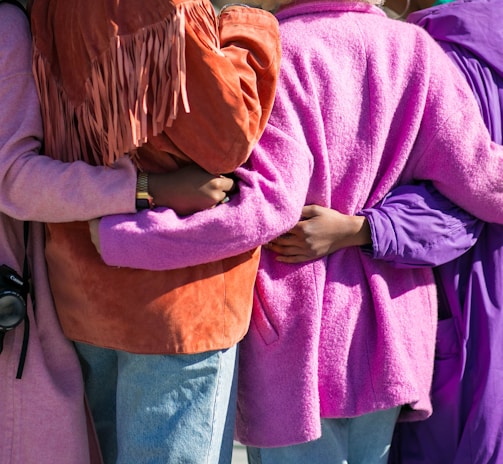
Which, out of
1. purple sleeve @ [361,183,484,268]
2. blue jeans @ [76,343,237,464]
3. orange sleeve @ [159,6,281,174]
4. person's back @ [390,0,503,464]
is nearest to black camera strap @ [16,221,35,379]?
blue jeans @ [76,343,237,464]

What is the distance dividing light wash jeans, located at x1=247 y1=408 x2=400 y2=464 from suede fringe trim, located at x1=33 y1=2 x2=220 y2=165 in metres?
0.80

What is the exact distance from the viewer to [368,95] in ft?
7.09

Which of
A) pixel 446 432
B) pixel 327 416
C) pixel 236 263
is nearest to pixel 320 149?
pixel 236 263

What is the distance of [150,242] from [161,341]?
0.21 m

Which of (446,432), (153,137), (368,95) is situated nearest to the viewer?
(153,137)

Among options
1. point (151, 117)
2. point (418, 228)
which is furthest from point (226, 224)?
point (418, 228)

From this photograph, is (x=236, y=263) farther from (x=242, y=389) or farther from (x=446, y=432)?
(x=446, y=432)

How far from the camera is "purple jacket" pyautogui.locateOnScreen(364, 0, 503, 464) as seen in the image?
2.21 metres

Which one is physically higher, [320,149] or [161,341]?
[320,149]

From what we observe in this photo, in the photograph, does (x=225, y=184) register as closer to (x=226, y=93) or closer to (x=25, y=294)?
(x=226, y=93)

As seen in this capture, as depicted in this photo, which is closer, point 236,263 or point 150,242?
point 150,242

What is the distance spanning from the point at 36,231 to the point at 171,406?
48 centimetres

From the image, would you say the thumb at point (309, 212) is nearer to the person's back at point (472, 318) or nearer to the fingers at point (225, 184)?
the fingers at point (225, 184)

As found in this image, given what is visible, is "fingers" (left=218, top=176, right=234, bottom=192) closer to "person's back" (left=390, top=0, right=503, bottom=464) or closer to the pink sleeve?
the pink sleeve
